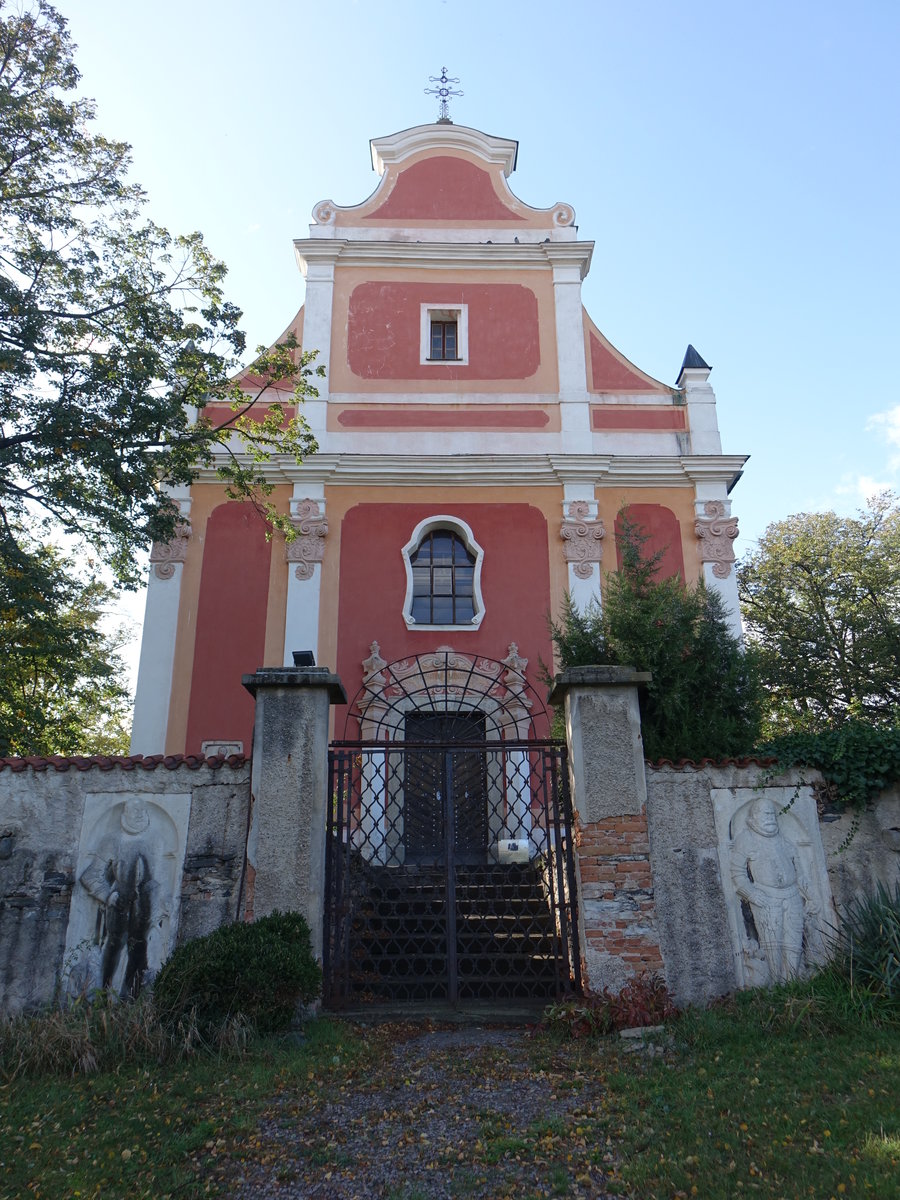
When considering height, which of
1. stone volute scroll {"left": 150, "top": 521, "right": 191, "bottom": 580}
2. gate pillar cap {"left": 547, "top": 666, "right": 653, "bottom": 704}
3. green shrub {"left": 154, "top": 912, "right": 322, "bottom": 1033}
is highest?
stone volute scroll {"left": 150, "top": 521, "right": 191, "bottom": 580}

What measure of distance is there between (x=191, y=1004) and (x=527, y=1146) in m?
2.39

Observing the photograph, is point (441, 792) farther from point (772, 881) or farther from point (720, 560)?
point (720, 560)

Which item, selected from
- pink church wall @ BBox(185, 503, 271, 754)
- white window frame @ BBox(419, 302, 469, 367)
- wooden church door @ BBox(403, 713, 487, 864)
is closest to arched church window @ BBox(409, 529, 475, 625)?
wooden church door @ BBox(403, 713, 487, 864)

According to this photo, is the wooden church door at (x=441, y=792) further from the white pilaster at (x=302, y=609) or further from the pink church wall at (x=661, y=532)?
the pink church wall at (x=661, y=532)

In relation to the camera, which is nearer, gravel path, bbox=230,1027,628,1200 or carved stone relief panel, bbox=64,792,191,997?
gravel path, bbox=230,1027,628,1200

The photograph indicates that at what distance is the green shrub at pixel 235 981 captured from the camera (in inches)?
221

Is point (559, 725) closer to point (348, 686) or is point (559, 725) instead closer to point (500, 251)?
point (348, 686)

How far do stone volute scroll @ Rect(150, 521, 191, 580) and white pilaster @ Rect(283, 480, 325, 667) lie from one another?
1618mm

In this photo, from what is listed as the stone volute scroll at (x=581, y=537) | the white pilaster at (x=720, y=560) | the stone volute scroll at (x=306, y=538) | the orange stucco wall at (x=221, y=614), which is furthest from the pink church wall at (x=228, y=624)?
the white pilaster at (x=720, y=560)

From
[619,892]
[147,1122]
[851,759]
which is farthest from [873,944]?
[147,1122]

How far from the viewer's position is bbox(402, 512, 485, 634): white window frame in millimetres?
13031

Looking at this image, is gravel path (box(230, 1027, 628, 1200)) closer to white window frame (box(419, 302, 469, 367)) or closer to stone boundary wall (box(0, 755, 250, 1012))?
stone boundary wall (box(0, 755, 250, 1012))

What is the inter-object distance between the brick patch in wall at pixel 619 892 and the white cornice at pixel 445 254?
11.3m

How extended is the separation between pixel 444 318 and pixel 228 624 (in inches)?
253
